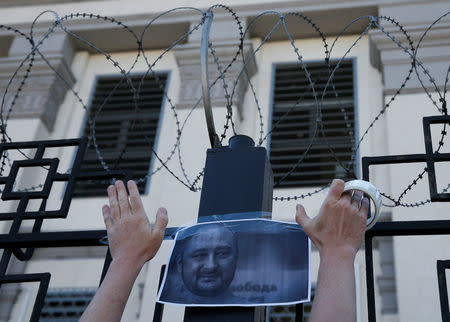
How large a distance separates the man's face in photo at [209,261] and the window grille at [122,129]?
5810 mm

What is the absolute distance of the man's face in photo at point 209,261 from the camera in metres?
2.84

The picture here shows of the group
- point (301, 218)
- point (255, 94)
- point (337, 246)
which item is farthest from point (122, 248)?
point (255, 94)

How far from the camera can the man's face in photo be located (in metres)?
2.84

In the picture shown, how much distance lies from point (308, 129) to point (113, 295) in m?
6.59

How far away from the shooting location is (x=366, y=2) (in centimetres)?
995

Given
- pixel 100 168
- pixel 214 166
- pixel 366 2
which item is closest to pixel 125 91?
pixel 100 168

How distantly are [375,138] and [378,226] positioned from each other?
5.66 metres

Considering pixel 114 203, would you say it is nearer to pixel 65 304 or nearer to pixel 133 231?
pixel 133 231

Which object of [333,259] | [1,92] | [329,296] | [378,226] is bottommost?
[329,296]

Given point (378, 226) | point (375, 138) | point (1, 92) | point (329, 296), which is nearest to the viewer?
point (329, 296)

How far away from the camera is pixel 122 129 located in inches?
384

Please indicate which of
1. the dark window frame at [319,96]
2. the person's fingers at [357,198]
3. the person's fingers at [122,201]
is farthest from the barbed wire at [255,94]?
the person's fingers at [357,198]

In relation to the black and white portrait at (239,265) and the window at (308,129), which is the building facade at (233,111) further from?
the black and white portrait at (239,265)

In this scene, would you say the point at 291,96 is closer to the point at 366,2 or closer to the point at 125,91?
the point at 366,2
